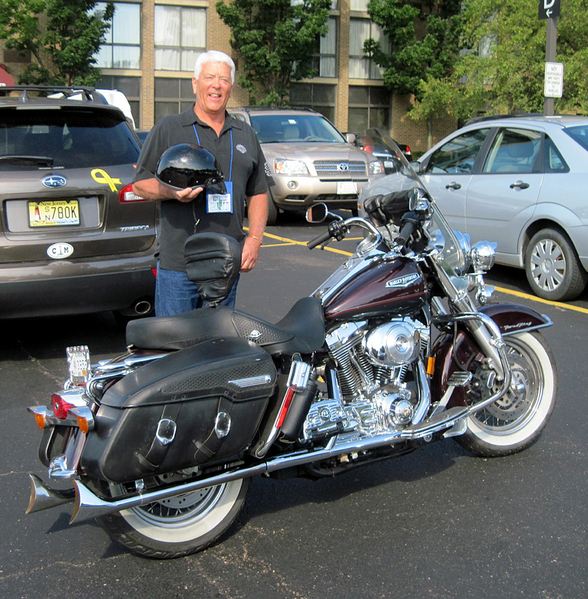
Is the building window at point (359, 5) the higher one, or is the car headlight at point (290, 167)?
the building window at point (359, 5)

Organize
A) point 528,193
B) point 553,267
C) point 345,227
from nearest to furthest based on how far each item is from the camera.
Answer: point 345,227, point 553,267, point 528,193

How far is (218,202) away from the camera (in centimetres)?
351

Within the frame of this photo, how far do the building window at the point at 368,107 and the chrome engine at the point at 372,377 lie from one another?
103 feet

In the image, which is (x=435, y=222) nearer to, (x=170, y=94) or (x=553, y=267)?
(x=553, y=267)

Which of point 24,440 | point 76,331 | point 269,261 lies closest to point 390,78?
point 269,261

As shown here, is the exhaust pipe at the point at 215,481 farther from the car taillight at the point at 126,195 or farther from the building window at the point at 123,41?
the building window at the point at 123,41

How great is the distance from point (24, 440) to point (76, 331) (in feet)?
7.34

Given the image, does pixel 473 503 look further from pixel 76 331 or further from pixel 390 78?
pixel 390 78

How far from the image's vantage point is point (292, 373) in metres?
2.91

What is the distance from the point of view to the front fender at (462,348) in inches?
140

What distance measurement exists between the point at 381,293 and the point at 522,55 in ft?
60.3

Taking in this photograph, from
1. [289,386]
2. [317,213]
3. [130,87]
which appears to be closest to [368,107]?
[130,87]

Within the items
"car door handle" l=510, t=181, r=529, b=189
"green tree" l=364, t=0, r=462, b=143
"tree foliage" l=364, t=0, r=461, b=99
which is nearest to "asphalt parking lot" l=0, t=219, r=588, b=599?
"car door handle" l=510, t=181, r=529, b=189

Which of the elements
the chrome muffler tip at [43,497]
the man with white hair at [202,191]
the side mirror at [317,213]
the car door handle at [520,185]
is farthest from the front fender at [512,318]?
the car door handle at [520,185]
